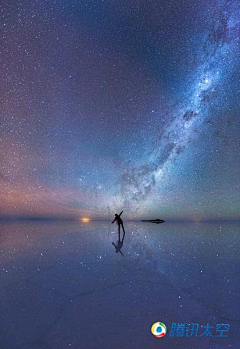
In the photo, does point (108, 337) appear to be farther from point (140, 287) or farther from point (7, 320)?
point (140, 287)

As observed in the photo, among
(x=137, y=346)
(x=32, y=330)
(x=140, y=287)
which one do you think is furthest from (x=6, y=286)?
(x=137, y=346)

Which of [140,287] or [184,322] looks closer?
[184,322]

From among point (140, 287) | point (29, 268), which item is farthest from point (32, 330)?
point (29, 268)

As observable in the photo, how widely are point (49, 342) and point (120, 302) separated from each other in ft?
4.67

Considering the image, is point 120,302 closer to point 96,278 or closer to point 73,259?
point 96,278

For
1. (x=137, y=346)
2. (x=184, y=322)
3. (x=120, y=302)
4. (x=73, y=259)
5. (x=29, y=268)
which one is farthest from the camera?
(x=73, y=259)

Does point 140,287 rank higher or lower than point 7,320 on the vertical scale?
higher

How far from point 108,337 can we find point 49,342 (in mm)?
601

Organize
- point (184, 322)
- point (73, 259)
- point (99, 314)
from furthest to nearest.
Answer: point (73, 259), point (99, 314), point (184, 322)

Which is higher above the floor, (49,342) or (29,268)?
(29,268)

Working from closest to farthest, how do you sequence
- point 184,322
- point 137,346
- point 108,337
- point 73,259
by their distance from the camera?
point 137,346 < point 108,337 < point 184,322 < point 73,259

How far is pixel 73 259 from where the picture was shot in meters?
7.27

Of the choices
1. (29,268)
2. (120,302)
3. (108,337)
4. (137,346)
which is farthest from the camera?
(29,268)

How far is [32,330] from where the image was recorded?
301 cm
